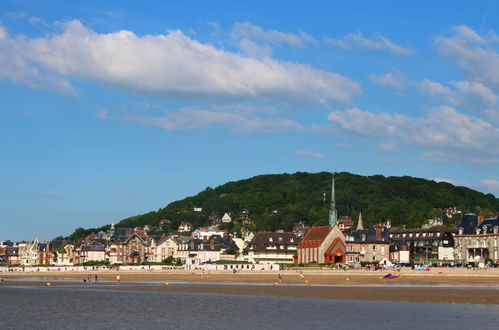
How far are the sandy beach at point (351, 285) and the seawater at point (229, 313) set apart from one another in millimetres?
4288

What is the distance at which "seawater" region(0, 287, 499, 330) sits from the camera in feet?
117

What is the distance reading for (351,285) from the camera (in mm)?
62562

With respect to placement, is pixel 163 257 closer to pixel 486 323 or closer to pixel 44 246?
pixel 44 246

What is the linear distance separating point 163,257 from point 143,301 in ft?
259

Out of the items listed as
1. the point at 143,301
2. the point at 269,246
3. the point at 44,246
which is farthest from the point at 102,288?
the point at 44,246

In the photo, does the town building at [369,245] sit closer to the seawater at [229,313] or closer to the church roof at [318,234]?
the church roof at [318,234]

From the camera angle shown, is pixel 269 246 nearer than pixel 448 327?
No

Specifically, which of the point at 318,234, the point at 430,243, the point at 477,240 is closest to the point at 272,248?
the point at 318,234

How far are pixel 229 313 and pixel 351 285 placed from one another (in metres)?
23.7

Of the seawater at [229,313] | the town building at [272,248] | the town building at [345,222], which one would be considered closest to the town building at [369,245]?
the town building at [272,248]

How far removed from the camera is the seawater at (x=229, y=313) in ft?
117

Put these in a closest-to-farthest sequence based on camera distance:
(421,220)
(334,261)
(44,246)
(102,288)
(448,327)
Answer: (448,327) < (102,288) < (334,261) < (44,246) < (421,220)

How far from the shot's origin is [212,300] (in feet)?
163

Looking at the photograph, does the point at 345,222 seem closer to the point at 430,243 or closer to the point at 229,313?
the point at 430,243
